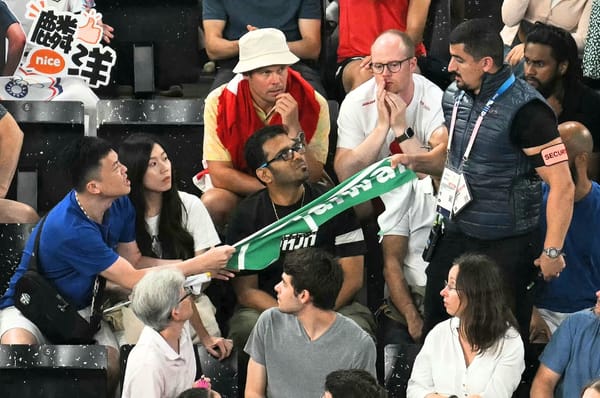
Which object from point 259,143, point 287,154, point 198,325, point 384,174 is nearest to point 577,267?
point 384,174

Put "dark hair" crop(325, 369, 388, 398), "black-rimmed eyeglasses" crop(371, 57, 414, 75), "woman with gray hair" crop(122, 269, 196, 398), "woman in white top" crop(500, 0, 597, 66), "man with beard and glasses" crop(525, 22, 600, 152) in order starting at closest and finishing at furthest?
"dark hair" crop(325, 369, 388, 398), "woman with gray hair" crop(122, 269, 196, 398), "black-rimmed eyeglasses" crop(371, 57, 414, 75), "man with beard and glasses" crop(525, 22, 600, 152), "woman in white top" crop(500, 0, 597, 66)

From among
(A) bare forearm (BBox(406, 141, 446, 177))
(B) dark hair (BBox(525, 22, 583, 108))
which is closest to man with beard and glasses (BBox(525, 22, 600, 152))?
(B) dark hair (BBox(525, 22, 583, 108))

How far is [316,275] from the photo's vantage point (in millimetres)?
4656

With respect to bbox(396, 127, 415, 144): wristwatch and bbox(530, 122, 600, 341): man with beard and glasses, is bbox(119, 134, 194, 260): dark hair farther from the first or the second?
bbox(530, 122, 600, 341): man with beard and glasses

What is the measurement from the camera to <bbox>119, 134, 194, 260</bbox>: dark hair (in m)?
5.22

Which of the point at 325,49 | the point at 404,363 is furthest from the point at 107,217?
the point at 325,49

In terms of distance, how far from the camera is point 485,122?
4773mm

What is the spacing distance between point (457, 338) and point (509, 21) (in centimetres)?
226

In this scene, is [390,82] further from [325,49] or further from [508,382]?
[508,382]

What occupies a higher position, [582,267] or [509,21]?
[509,21]

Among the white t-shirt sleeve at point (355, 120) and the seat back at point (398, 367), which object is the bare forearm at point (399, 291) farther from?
the white t-shirt sleeve at point (355, 120)

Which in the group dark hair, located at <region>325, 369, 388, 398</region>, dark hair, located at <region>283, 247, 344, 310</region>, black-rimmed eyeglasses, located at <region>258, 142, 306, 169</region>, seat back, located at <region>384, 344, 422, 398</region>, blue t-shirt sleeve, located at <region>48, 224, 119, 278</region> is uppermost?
dark hair, located at <region>325, 369, 388, 398</region>

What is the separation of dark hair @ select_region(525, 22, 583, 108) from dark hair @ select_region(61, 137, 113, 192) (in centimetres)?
197

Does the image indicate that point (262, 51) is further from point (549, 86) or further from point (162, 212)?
point (549, 86)
